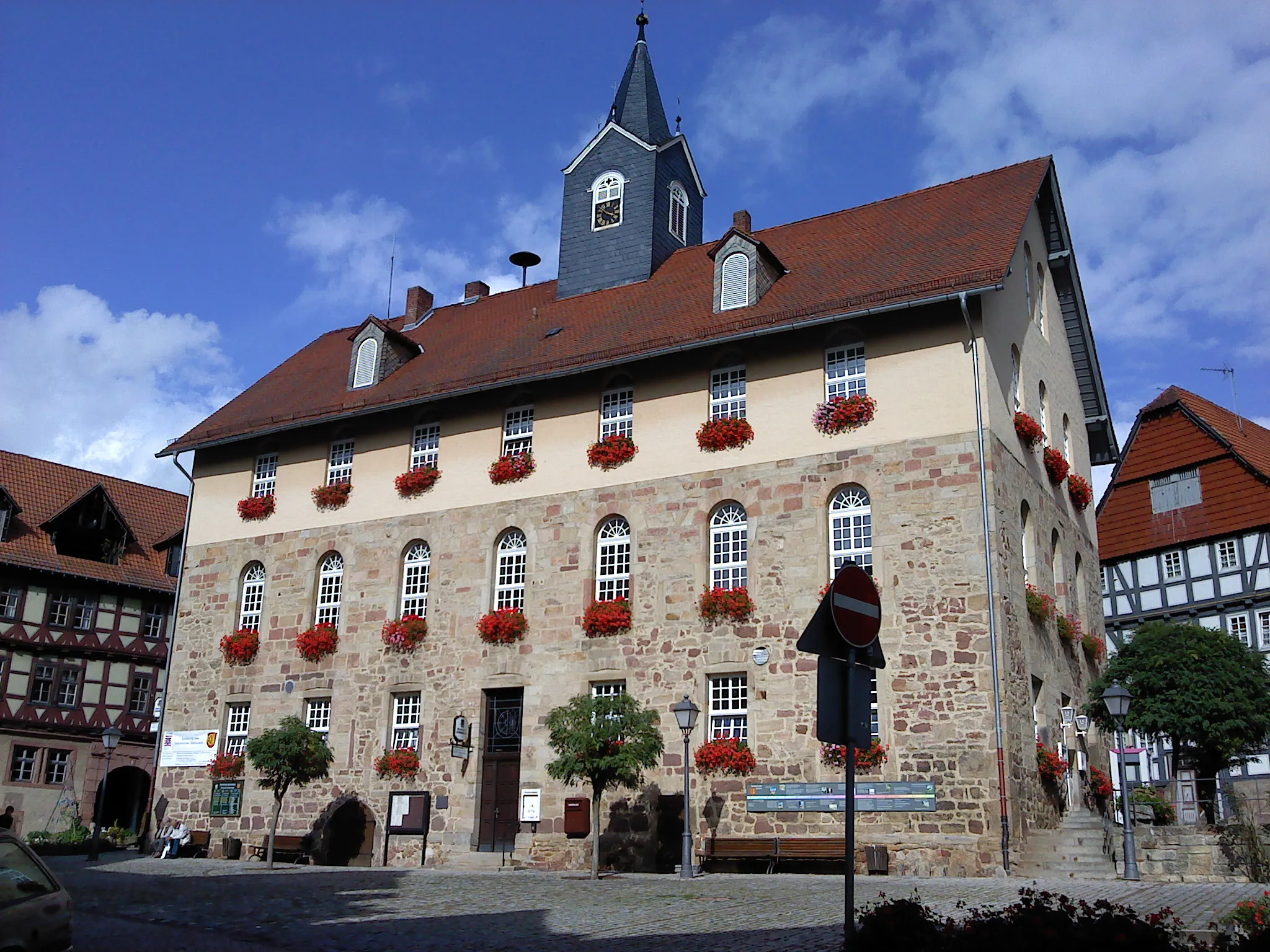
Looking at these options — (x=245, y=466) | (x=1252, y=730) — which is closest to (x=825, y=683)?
(x=1252, y=730)

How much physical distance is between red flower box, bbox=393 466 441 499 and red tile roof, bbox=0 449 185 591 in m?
15.2

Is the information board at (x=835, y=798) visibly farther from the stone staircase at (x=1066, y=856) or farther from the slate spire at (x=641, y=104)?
the slate spire at (x=641, y=104)

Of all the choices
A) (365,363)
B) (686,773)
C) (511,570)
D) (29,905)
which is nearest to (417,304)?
(365,363)

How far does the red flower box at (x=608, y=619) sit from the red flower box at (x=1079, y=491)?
9998 millimetres

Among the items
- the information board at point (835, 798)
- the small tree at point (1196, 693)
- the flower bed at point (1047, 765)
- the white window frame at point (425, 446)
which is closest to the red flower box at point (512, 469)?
the white window frame at point (425, 446)

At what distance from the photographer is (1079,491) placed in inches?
1058

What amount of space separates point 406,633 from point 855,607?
1883 centimetres

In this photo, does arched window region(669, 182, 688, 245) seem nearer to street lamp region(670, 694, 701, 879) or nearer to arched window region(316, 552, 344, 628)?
arched window region(316, 552, 344, 628)

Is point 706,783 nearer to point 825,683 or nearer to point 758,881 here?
point 758,881

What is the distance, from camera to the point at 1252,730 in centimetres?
2455

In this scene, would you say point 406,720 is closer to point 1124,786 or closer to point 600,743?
point 600,743

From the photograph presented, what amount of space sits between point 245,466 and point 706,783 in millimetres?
14636

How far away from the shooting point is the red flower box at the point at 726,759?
69.2 feet

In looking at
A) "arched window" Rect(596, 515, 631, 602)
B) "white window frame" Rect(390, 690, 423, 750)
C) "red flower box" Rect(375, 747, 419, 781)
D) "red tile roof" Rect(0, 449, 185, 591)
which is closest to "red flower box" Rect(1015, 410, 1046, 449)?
"arched window" Rect(596, 515, 631, 602)
